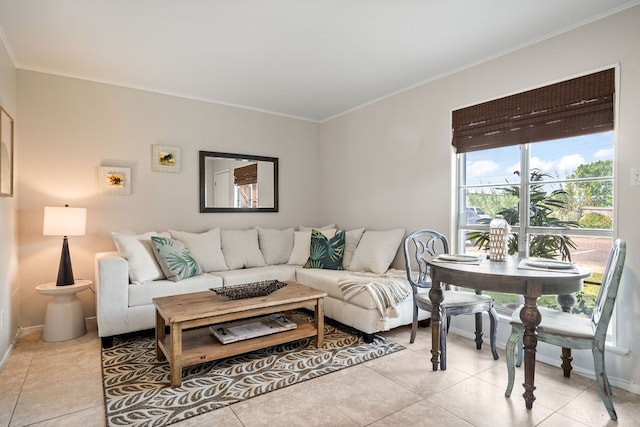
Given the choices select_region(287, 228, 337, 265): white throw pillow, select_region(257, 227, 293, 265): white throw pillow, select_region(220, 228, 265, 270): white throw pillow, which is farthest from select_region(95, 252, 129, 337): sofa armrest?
select_region(287, 228, 337, 265): white throw pillow

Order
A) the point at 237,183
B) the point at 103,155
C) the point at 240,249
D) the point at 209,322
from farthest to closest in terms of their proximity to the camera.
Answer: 1. the point at 237,183
2. the point at 240,249
3. the point at 103,155
4. the point at 209,322

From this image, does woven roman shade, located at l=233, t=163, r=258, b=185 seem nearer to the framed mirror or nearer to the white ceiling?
the framed mirror

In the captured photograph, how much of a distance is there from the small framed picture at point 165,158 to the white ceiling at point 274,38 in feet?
2.14

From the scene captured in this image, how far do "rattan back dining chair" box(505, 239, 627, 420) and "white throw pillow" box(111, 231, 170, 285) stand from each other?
289 cm

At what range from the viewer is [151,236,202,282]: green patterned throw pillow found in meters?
3.22

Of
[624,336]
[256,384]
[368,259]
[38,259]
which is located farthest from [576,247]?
[38,259]

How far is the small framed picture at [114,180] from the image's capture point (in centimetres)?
357

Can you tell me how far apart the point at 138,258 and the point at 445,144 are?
9.98 feet

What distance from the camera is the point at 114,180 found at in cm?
363

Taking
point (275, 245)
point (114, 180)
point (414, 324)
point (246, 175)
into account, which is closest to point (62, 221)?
point (114, 180)

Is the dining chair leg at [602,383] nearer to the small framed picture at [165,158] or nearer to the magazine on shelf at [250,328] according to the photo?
the magazine on shelf at [250,328]

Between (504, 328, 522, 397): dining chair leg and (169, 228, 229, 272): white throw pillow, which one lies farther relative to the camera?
(169, 228, 229, 272): white throw pillow

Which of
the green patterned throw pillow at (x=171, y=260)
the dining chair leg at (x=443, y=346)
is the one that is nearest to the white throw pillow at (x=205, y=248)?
the green patterned throw pillow at (x=171, y=260)

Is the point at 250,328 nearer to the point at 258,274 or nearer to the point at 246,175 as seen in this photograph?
the point at 258,274
